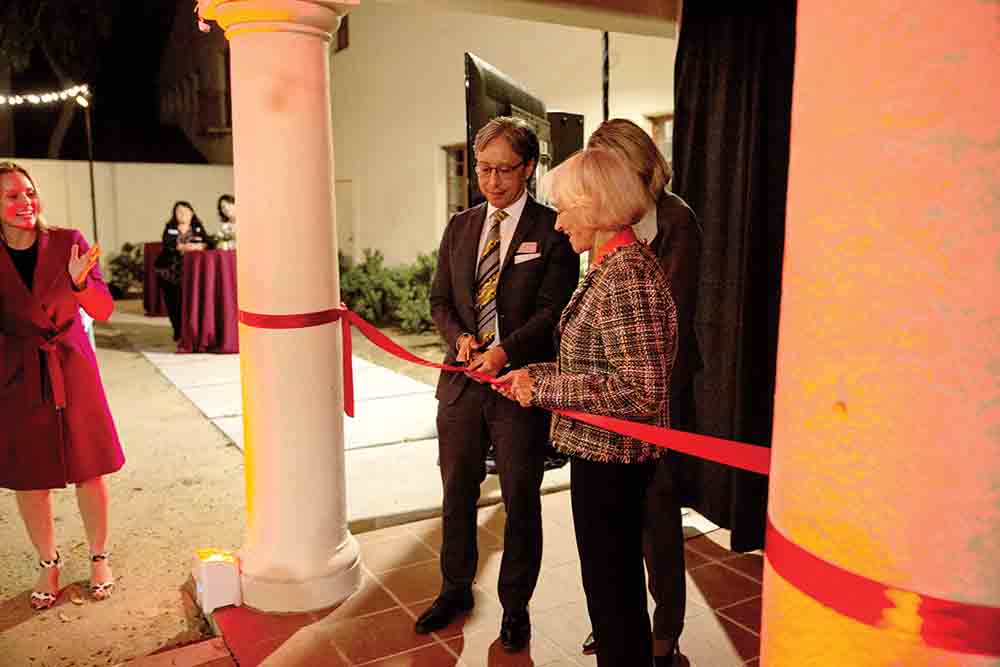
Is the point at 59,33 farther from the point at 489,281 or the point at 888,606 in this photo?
the point at 888,606

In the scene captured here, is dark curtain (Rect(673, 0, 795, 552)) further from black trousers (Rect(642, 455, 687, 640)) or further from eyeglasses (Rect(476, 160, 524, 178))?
eyeglasses (Rect(476, 160, 524, 178))

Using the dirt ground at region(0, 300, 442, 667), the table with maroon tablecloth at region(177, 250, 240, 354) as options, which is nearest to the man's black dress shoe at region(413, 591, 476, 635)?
the dirt ground at region(0, 300, 442, 667)

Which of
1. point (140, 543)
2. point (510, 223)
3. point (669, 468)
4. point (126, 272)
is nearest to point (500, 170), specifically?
point (510, 223)

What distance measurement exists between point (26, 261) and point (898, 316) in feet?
10.8

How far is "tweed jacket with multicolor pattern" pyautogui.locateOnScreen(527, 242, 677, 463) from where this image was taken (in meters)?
2.04

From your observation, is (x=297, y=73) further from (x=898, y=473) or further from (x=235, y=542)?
(x=898, y=473)

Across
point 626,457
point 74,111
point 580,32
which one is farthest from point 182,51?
point 626,457

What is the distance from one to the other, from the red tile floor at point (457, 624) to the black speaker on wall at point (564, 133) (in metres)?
2.97

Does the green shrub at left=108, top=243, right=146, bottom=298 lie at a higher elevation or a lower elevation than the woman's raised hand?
lower

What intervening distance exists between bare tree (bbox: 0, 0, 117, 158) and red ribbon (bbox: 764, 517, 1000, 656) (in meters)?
21.3

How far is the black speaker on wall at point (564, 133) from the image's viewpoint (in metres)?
5.88

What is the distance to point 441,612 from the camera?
317 cm

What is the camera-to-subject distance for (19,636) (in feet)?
10.6

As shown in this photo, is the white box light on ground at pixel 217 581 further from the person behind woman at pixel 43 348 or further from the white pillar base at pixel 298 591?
the person behind woman at pixel 43 348
